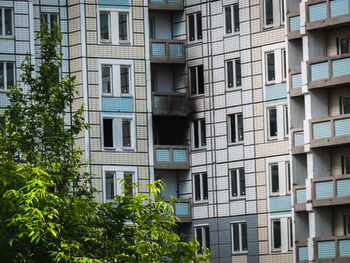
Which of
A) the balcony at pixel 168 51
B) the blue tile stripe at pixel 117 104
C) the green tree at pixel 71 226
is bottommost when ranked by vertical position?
the green tree at pixel 71 226

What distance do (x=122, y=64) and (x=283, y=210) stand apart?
14142mm

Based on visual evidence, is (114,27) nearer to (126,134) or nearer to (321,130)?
(126,134)

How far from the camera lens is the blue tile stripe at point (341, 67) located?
66875 millimetres

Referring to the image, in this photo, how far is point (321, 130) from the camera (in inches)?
2672

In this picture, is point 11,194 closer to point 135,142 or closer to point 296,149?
point 296,149

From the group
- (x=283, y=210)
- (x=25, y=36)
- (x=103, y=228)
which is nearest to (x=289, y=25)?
(x=283, y=210)

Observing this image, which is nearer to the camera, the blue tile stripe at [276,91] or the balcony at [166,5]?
the blue tile stripe at [276,91]

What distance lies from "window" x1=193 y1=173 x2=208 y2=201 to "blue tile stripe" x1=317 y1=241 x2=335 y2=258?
1260 centimetres

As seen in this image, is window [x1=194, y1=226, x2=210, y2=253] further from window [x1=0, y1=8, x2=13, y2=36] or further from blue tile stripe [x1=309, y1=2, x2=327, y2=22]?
window [x1=0, y1=8, x2=13, y2=36]

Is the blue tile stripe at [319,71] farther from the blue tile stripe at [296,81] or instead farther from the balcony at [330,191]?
the balcony at [330,191]

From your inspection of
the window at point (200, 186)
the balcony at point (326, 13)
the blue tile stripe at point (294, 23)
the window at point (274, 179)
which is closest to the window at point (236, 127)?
the window at point (200, 186)

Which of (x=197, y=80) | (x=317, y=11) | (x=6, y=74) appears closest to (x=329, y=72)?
(x=317, y=11)

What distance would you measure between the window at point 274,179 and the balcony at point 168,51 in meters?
10.0

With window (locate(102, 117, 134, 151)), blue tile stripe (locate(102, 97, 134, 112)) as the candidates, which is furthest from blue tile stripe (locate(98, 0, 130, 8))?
window (locate(102, 117, 134, 151))
